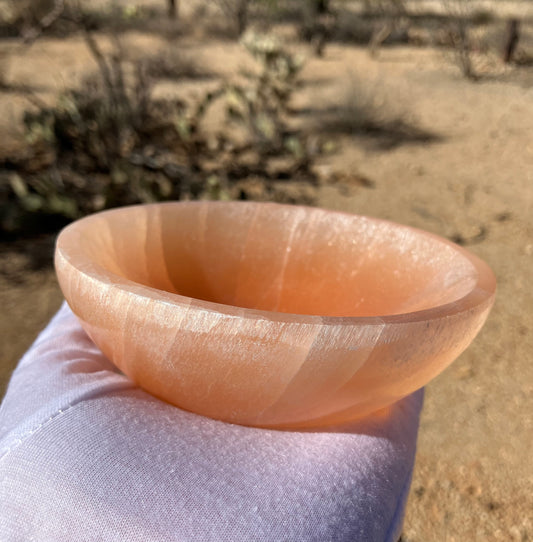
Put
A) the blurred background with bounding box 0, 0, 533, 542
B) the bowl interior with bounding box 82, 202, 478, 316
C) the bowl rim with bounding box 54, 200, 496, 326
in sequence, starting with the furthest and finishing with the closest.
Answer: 1. the blurred background with bounding box 0, 0, 533, 542
2. the bowl interior with bounding box 82, 202, 478, 316
3. the bowl rim with bounding box 54, 200, 496, 326

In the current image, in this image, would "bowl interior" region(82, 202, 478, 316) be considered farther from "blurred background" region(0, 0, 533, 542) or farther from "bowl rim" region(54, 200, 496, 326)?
"blurred background" region(0, 0, 533, 542)

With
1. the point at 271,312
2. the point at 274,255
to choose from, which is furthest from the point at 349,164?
the point at 271,312

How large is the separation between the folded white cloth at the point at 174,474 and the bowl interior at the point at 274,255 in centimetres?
25

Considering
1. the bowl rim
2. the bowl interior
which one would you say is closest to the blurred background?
the bowl interior

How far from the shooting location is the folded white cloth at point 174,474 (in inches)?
29.9

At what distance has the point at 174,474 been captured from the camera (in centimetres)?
80

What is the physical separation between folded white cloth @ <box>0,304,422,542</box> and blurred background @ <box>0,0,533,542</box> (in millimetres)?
716

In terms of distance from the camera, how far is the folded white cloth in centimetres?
76

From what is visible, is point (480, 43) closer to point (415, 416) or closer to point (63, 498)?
point (415, 416)

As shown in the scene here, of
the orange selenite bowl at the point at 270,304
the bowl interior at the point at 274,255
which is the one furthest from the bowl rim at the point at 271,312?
the bowl interior at the point at 274,255

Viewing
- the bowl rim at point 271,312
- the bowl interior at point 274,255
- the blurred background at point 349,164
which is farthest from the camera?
the blurred background at point 349,164

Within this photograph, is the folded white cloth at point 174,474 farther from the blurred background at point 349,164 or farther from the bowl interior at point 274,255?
the blurred background at point 349,164

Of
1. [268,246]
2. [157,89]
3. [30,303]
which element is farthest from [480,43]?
[268,246]

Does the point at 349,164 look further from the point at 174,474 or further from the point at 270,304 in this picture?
the point at 174,474
